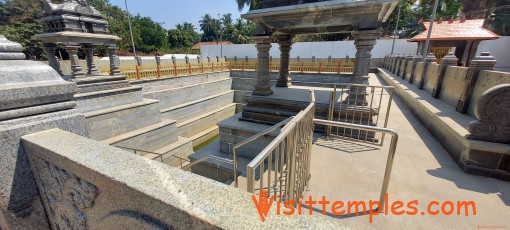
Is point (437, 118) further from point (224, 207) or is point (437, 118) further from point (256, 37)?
point (224, 207)

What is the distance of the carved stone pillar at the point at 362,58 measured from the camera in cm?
473

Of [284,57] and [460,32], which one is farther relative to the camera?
[460,32]

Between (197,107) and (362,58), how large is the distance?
37.8 feet

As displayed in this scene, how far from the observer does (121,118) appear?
8703 mm

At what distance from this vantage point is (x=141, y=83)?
40.3 ft

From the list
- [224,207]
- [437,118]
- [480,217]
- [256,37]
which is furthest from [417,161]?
[256,37]

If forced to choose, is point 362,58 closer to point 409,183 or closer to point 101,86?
point 409,183

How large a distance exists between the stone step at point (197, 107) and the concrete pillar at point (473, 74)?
12524 mm

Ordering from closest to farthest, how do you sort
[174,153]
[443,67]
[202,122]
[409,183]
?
[409,183], [443,67], [174,153], [202,122]

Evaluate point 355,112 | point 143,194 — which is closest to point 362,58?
point 355,112

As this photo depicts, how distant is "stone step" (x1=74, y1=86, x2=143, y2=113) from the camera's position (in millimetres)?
7891

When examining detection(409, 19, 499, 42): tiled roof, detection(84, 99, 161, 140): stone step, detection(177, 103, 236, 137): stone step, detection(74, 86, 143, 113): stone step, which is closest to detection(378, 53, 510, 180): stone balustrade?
detection(177, 103, 236, 137): stone step

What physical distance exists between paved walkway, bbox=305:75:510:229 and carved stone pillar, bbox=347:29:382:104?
1340 millimetres

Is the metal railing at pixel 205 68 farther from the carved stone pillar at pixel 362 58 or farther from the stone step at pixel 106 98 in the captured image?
the carved stone pillar at pixel 362 58
